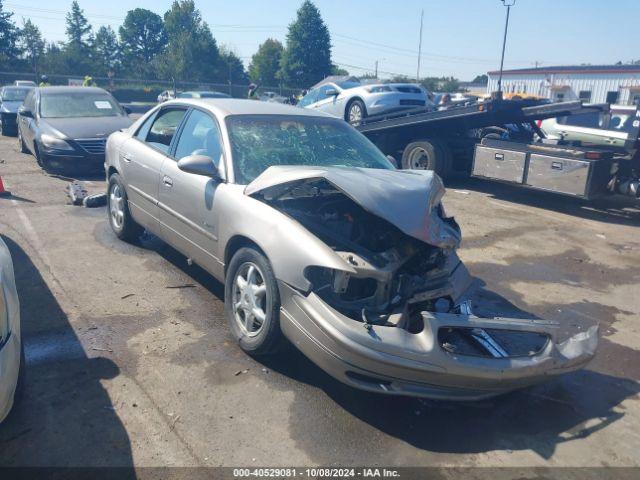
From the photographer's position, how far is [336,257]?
10.5 ft

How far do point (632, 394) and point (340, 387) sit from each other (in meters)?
2.02

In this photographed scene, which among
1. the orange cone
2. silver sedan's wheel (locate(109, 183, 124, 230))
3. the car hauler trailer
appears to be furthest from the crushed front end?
the orange cone

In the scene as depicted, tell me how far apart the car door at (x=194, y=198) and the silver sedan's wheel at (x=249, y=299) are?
38 centimetres

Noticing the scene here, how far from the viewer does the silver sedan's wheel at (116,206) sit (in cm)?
611

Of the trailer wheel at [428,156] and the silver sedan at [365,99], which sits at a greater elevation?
the silver sedan at [365,99]

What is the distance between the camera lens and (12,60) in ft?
189

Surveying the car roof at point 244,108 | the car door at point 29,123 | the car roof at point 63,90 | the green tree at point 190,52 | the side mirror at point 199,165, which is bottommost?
the car door at point 29,123

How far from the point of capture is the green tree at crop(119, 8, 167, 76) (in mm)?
92312

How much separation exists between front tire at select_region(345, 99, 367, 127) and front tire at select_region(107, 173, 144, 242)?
782cm

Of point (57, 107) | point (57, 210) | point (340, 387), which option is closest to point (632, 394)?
point (340, 387)

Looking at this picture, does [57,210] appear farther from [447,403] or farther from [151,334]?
[447,403]

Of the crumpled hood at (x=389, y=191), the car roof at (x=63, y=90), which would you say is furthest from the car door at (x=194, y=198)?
the car roof at (x=63, y=90)

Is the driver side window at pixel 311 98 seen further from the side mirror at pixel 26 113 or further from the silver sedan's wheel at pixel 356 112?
the side mirror at pixel 26 113

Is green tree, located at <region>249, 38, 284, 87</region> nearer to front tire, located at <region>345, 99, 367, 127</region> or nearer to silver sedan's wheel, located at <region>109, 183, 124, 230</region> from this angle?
front tire, located at <region>345, 99, 367, 127</region>
